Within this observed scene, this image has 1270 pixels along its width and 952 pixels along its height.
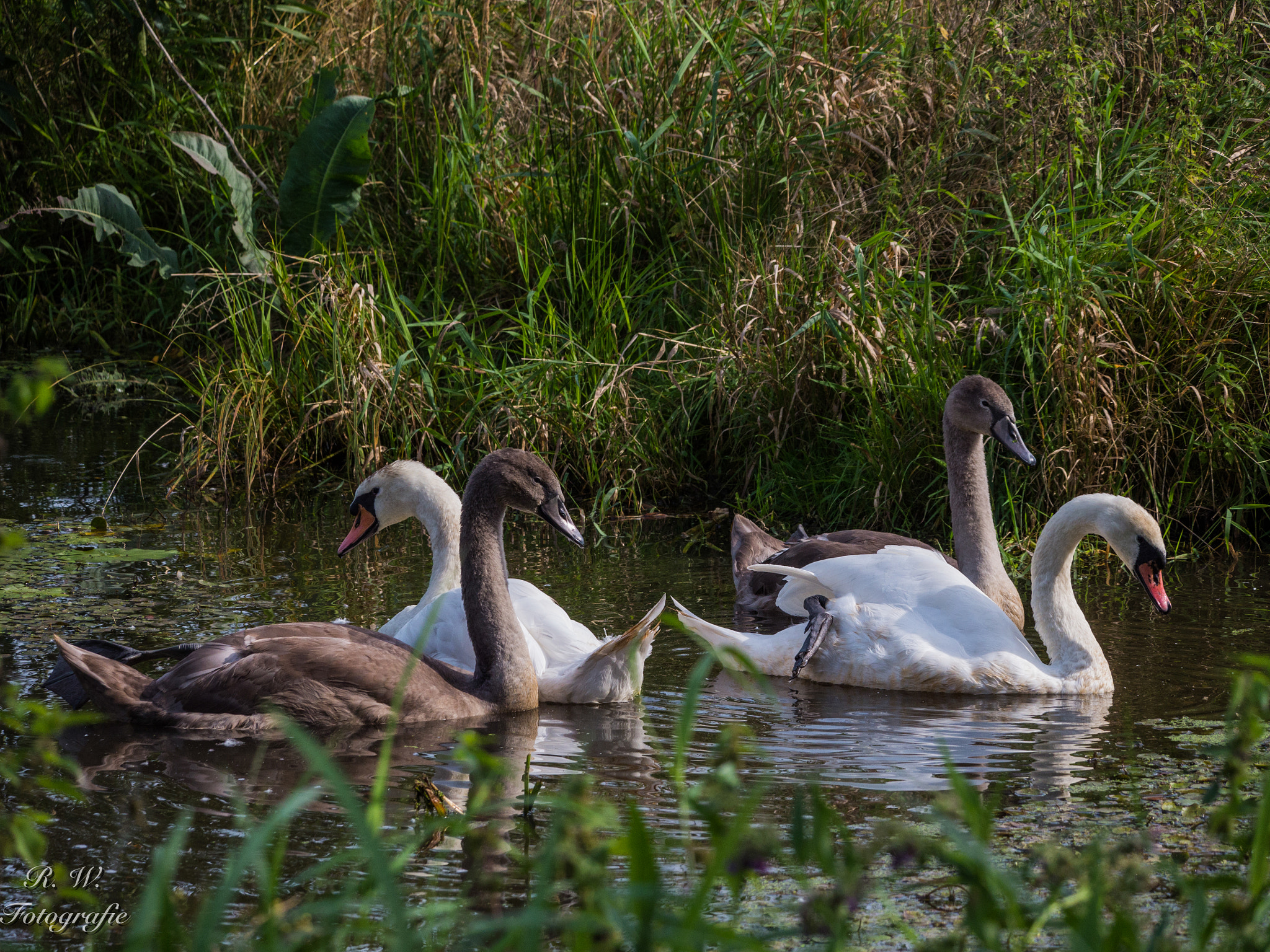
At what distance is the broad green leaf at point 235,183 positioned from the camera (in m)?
9.66

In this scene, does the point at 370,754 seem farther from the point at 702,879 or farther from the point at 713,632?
the point at 702,879

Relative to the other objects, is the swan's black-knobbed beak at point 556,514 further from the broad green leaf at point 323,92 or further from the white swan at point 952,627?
the broad green leaf at point 323,92

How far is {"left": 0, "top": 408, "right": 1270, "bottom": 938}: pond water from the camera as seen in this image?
4160 mm

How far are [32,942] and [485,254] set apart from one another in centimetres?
680

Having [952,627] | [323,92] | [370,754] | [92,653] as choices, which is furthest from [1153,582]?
[323,92]

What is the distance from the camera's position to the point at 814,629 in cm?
561

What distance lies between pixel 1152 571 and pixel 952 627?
754mm

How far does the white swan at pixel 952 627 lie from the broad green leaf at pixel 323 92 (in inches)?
229

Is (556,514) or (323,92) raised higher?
(323,92)

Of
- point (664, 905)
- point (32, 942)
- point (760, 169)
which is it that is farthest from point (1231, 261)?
point (32, 942)

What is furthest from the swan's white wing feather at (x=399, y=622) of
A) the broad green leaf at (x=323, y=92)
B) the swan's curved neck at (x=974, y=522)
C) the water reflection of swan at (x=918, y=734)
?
the broad green leaf at (x=323, y=92)

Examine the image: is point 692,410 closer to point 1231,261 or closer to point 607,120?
point 607,120

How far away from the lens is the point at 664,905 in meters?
3.11

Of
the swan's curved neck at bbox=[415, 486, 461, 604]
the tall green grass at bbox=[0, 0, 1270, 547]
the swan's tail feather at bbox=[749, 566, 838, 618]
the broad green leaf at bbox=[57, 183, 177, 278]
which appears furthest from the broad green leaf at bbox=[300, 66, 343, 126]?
the swan's tail feather at bbox=[749, 566, 838, 618]
